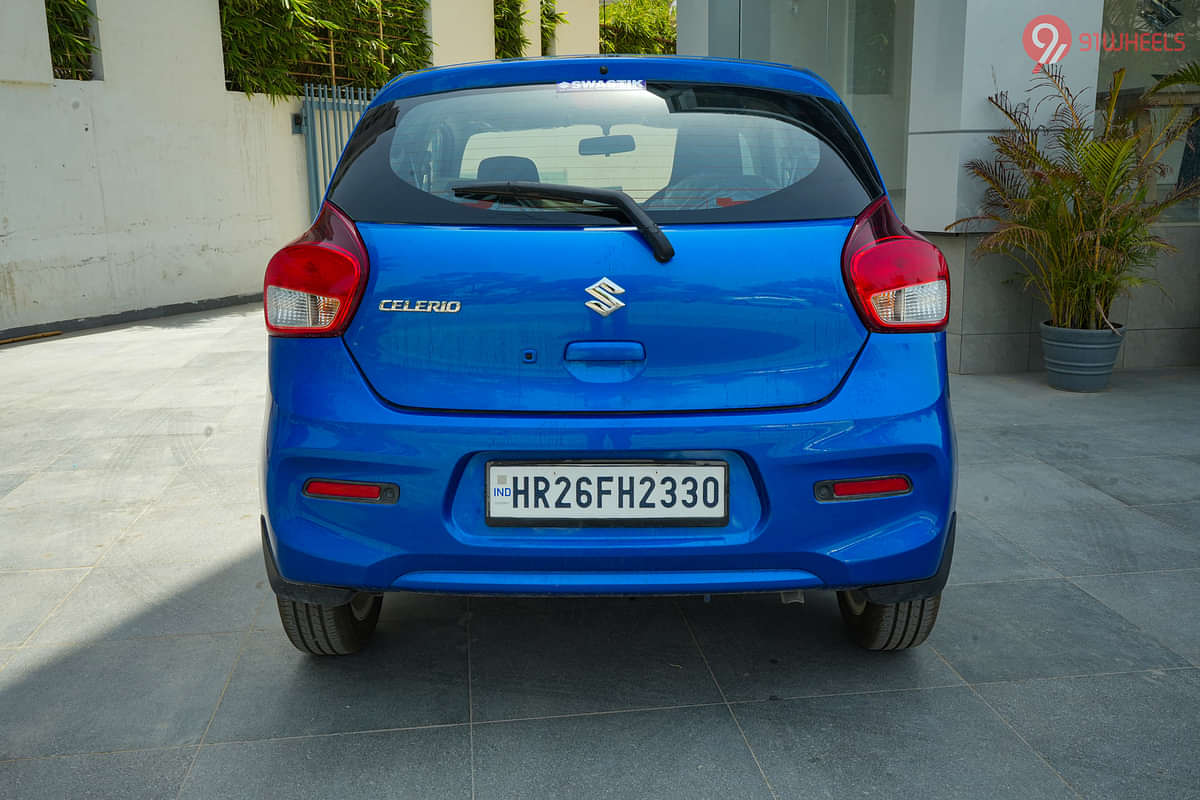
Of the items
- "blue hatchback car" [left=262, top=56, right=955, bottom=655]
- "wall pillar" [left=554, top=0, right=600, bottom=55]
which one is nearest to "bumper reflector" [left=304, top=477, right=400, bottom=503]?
"blue hatchback car" [left=262, top=56, right=955, bottom=655]

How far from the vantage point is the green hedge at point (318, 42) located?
1166cm

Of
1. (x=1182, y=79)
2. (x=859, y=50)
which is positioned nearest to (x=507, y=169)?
(x=1182, y=79)

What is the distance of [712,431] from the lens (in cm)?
216

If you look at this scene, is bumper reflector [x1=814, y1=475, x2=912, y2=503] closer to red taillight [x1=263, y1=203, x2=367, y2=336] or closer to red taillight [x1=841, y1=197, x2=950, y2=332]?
red taillight [x1=841, y1=197, x2=950, y2=332]

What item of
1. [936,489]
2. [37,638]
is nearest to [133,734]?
[37,638]

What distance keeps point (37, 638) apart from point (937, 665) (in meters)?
2.52

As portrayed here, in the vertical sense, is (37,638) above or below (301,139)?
below

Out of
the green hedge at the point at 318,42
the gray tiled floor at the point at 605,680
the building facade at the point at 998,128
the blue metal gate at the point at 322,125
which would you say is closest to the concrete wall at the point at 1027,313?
the building facade at the point at 998,128

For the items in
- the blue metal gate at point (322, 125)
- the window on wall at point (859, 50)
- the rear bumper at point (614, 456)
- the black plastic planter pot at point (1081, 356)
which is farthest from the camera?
the blue metal gate at point (322, 125)

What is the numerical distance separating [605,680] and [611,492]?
0.74 metres

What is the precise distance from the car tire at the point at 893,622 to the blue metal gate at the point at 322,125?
11172 mm

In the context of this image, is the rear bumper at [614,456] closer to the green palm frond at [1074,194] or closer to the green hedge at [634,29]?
the green palm frond at [1074,194]

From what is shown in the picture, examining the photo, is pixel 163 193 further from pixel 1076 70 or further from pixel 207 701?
pixel 207 701

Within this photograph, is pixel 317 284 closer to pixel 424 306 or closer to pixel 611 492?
pixel 424 306
